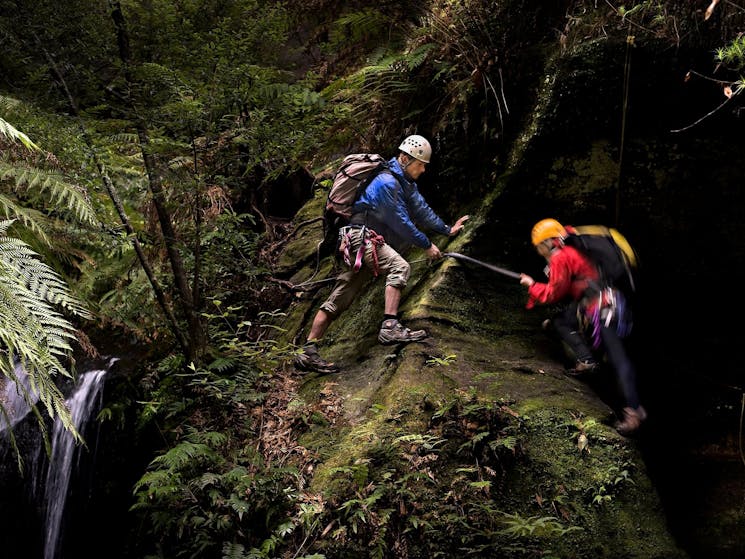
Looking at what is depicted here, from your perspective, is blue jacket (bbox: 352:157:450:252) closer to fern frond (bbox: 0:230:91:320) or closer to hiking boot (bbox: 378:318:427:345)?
hiking boot (bbox: 378:318:427:345)

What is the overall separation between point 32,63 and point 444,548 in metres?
5.07

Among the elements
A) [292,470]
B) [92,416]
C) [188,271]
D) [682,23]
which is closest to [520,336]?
[292,470]

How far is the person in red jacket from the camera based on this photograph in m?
4.30

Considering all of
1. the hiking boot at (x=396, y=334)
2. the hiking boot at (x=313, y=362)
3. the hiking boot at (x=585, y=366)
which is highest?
the hiking boot at (x=396, y=334)

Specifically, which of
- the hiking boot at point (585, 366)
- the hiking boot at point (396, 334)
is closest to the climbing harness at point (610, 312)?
the hiking boot at point (585, 366)

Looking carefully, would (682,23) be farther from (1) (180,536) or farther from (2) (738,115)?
(1) (180,536)

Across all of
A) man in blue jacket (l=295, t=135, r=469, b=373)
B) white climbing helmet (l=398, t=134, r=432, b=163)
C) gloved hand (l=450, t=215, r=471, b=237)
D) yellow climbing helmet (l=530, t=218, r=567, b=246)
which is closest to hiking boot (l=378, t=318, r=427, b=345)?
man in blue jacket (l=295, t=135, r=469, b=373)

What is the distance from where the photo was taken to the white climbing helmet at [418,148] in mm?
5473

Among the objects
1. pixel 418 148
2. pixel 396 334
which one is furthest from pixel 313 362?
pixel 418 148

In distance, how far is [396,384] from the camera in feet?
15.6

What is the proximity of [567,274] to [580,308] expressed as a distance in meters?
0.33

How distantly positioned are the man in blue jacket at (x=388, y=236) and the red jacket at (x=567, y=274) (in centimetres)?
116

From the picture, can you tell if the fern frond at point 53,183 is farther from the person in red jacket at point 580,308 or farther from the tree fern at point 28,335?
the person in red jacket at point 580,308

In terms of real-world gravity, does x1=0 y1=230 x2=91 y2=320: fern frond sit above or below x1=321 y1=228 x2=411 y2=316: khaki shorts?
above
